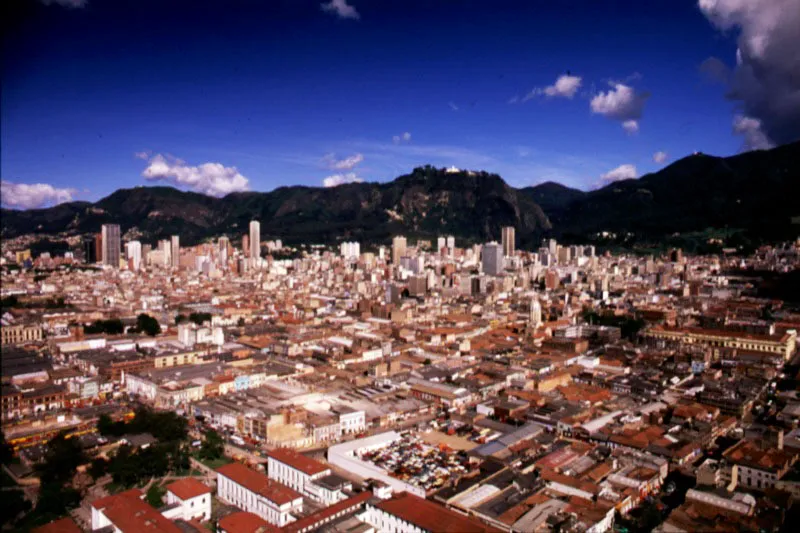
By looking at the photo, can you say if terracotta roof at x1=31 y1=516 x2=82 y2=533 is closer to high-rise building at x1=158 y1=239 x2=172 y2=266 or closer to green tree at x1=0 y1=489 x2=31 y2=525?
Result: green tree at x1=0 y1=489 x2=31 y2=525

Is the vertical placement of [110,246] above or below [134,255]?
above

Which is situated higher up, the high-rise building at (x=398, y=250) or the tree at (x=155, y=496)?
the high-rise building at (x=398, y=250)

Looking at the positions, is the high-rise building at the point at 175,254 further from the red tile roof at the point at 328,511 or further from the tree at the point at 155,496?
the red tile roof at the point at 328,511

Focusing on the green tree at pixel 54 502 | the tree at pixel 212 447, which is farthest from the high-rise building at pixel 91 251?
the green tree at pixel 54 502

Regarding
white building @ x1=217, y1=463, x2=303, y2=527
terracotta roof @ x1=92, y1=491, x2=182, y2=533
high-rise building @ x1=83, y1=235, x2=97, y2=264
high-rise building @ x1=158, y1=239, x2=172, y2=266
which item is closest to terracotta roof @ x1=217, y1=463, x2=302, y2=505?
white building @ x1=217, y1=463, x2=303, y2=527

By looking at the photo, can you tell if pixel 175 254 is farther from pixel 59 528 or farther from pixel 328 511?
pixel 328 511

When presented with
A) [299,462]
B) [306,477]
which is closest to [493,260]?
[299,462]
